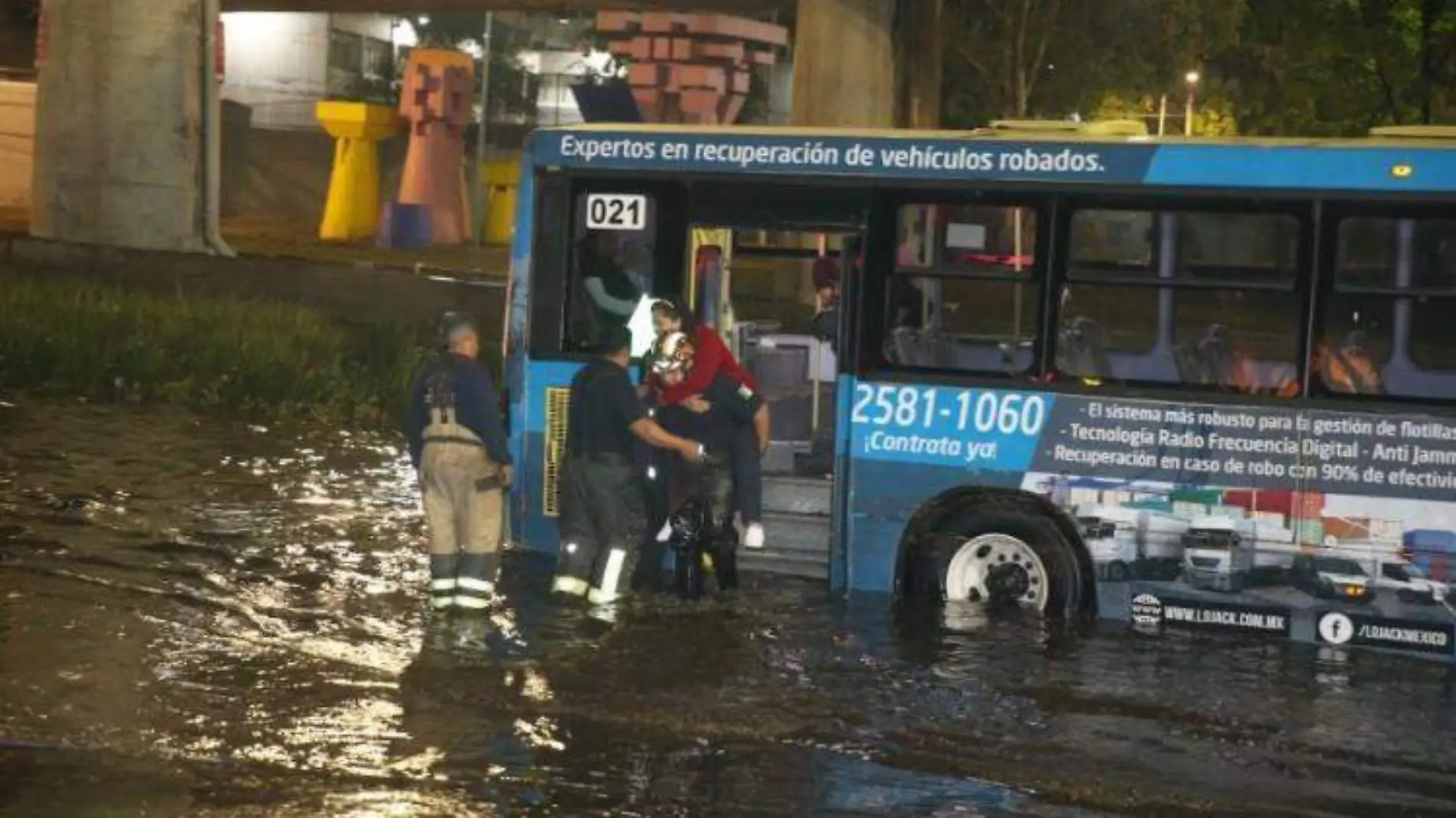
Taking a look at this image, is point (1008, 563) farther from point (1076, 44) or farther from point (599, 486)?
point (1076, 44)

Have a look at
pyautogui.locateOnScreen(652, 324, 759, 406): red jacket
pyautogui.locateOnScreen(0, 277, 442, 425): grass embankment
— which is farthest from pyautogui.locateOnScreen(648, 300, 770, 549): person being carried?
pyautogui.locateOnScreen(0, 277, 442, 425): grass embankment

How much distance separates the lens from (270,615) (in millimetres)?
11625

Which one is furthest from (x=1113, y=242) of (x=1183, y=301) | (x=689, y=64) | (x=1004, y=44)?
(x=1004, y=44)

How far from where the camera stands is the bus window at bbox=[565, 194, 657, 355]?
12.7 m

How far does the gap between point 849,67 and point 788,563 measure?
1869cm

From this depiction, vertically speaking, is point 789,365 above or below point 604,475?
above

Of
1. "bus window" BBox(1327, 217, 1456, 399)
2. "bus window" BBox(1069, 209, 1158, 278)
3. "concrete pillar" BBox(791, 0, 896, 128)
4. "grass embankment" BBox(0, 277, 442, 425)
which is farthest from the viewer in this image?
"concrete pillar" BBox(791, 0, 896, 128)

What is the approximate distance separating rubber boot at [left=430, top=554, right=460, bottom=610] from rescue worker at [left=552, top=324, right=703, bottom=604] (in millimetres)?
575

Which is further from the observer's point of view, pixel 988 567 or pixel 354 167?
pixel 354 167

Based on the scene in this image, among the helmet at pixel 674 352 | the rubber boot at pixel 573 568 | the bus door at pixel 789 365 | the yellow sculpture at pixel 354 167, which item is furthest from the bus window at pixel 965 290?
the yellow sculpture at pixel 354 167

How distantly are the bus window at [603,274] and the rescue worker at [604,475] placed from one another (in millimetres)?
681

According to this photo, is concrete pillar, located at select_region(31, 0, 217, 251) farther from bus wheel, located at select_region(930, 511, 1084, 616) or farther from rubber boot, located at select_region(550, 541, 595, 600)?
bus wheel, located at select_region(930, 511, 1084, 616)

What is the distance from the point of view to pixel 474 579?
462 inches

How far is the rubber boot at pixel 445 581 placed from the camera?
1174cm
